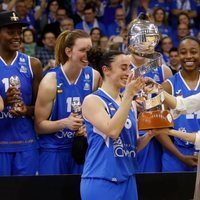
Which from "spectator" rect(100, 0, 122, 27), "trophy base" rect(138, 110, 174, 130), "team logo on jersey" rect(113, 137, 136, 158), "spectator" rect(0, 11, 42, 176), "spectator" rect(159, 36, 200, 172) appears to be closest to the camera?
"trophy base" rect(138, 110, 174, 130)

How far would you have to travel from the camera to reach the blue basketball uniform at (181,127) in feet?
20.8

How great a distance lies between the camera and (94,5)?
39.9 feet

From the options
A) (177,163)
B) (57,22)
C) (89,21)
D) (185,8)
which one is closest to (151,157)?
(177,163)

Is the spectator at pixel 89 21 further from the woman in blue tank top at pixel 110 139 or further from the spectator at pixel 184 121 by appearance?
the woman in blue tank top at pixel 110 139

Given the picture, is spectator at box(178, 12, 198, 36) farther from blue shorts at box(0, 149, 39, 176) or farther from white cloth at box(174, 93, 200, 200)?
white cloth at box(174, 93, 200, 200)

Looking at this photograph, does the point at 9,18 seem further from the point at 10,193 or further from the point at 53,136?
Result: the point at 10,193

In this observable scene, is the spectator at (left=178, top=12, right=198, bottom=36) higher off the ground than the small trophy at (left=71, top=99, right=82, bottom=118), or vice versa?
the spectator at (left=178, top=12, right=198, bottom=36)

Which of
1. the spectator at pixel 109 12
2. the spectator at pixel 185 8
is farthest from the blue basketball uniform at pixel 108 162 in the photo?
the spectator at pixel 185 8

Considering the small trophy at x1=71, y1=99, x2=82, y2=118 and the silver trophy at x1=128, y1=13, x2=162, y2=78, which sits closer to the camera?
the silver trophy at x1=128, y1=13, x2=162, y2=78

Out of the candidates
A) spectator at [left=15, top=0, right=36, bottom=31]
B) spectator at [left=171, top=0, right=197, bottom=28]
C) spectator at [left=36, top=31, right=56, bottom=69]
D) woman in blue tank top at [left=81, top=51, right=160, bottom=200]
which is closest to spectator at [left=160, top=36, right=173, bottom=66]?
spectator at [left=36, top=31, right=56, bottom=69]

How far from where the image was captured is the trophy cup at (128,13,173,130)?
4.83 meters

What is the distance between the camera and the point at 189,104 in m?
5.07

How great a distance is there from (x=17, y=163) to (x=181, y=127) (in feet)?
5.09

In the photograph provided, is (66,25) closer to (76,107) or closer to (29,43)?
(29,43)
